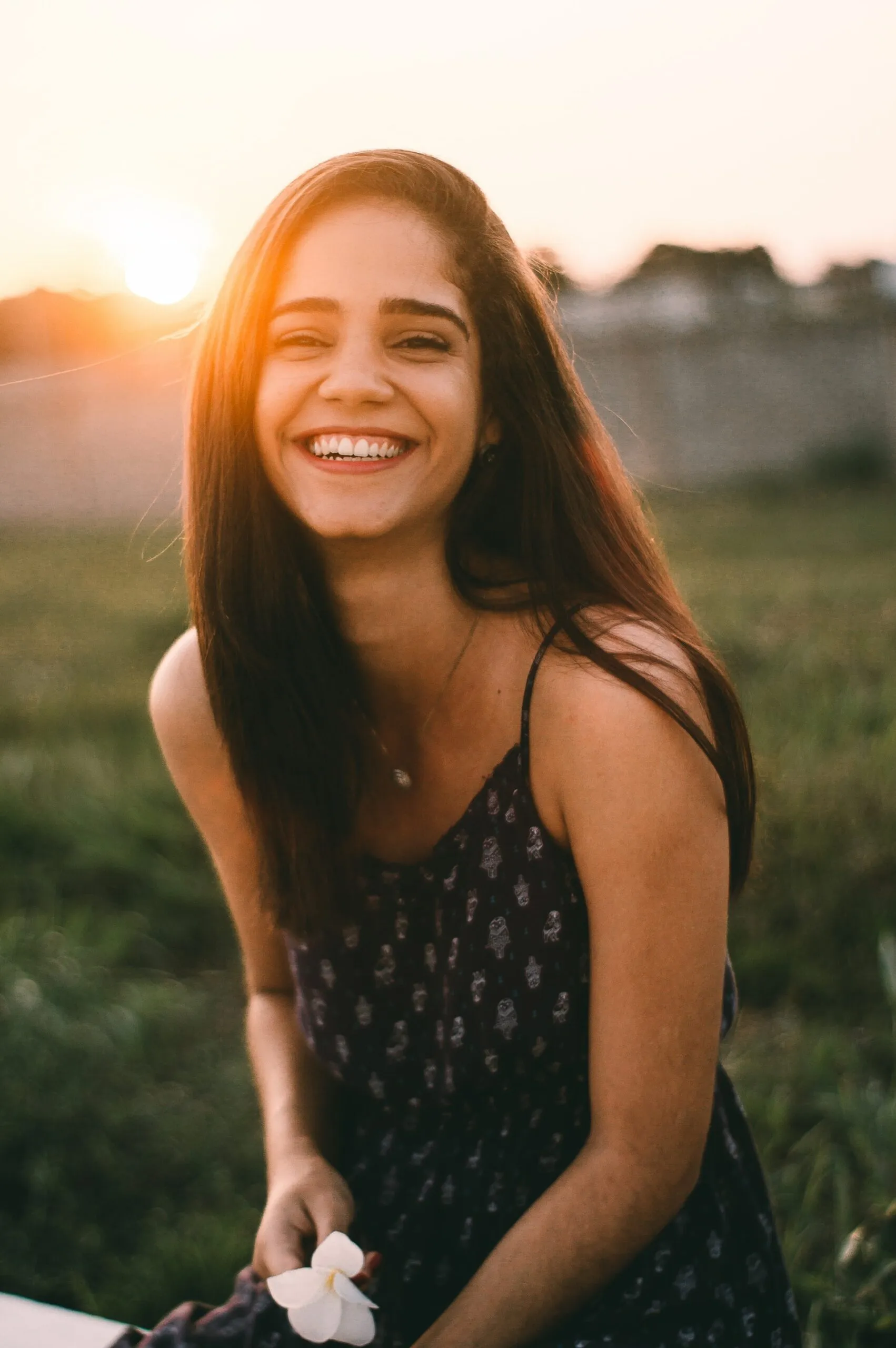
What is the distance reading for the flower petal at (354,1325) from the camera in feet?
4.24

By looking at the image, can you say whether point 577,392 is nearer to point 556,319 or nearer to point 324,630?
point 556,319

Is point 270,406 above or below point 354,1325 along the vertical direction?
above

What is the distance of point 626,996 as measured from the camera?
53.6 inches

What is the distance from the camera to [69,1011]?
3.09 metres

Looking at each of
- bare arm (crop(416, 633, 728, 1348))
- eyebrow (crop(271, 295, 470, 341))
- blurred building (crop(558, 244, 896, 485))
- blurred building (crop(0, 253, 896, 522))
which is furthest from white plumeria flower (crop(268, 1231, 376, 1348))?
blurred building (crop(558, 244, 896, 485))

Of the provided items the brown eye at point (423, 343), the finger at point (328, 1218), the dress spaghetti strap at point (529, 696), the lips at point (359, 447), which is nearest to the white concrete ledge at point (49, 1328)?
the finger at point (328, 1218)

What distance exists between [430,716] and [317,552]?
27 centimetres

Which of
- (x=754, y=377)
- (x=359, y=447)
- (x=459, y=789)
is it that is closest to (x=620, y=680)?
(x=459, y=789)

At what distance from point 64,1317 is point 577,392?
1.47m

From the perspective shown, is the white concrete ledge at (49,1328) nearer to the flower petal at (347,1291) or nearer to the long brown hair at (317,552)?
the flower petal at (347,1291)

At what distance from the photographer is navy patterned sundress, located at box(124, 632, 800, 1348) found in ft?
4.76

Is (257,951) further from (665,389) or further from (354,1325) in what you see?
(665,389)

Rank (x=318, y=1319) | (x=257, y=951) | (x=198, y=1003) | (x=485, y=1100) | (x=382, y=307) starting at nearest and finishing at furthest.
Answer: (x=318, y=1319)
(x=382, y=307)
(x=485, y=1100)
(x=257, y=951)
(x=198, y=1003)

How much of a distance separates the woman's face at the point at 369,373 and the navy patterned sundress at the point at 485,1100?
0.91 ft
